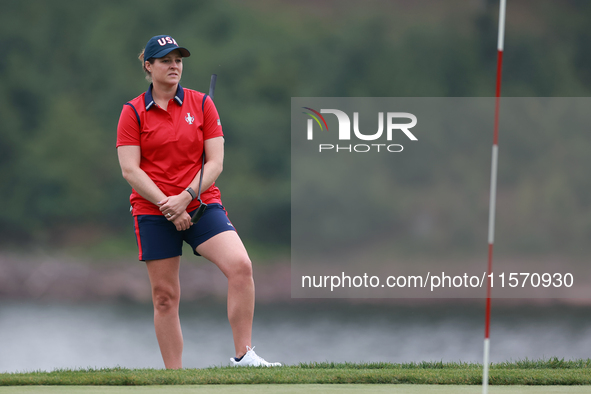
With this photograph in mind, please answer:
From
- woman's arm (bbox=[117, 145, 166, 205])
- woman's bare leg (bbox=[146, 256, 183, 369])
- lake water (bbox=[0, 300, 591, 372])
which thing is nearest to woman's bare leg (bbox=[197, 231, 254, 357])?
woman's bare leg (bbox=[146, 256, 183, 369])

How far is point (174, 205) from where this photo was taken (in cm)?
347

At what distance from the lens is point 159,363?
279 inches

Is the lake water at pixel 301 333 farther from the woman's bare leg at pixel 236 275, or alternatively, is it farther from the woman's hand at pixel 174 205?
the woman's hand at pixel 174 205

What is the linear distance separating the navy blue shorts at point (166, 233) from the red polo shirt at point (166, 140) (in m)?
0.05

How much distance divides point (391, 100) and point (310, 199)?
1.61m

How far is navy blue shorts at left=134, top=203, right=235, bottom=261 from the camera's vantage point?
11.7ft

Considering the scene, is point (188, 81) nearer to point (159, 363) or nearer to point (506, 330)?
point (159, 363)

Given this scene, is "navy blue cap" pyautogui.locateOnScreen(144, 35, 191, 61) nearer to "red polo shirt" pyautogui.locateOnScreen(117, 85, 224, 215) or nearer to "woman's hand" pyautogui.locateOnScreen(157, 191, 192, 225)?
"red polo shirt" pyautogui.locateOnScreen(117, 85, 224, 215)

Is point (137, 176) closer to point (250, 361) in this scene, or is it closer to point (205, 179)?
point (205, 179)
